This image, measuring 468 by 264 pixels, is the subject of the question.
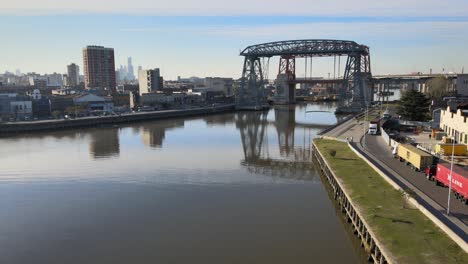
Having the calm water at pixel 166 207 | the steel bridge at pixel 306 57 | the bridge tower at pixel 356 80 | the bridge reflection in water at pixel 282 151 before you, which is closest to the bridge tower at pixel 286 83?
the steel bridge at pixel 306 57

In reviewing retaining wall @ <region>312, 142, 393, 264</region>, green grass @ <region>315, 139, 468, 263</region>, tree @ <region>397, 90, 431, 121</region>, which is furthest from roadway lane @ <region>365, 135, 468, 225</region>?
tree @ <region>397, 90, 431, 121</region>

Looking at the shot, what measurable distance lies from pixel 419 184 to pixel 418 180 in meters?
1.03

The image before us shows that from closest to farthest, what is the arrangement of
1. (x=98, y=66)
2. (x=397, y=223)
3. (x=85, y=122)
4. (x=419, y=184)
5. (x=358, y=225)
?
(x=397, y=223), (x=358, y=225), (x=419, y=184), (x=85, y=122), (x=98, y=66)

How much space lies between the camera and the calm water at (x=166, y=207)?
56.9 ft

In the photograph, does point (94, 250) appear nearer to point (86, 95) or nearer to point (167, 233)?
point (167, 233)

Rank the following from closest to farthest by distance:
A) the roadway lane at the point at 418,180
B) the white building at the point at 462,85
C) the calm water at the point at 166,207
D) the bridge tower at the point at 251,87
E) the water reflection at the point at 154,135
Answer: the calm water at the point at 166,207 < the roadway lane at the point at 418,180 < the water reflection at the point at 154,135 < the white building at the point at 462,85 < the bridge tower at the point at 251,87

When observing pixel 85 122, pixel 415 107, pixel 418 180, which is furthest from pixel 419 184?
pixel 85 122

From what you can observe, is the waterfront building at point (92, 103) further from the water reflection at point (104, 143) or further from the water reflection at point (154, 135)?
the water reflection at point (104, 143)

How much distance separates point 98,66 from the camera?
164 m

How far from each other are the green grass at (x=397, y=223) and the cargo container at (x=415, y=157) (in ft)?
9.36

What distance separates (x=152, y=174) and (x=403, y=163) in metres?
20.0

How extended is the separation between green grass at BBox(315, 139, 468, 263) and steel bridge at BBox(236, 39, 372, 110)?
232 ft

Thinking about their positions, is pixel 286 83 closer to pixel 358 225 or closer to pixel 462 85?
pixel 462 85

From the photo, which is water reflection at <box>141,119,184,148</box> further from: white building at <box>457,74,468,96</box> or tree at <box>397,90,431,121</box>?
white building at <box>457,74,468,96</box>
